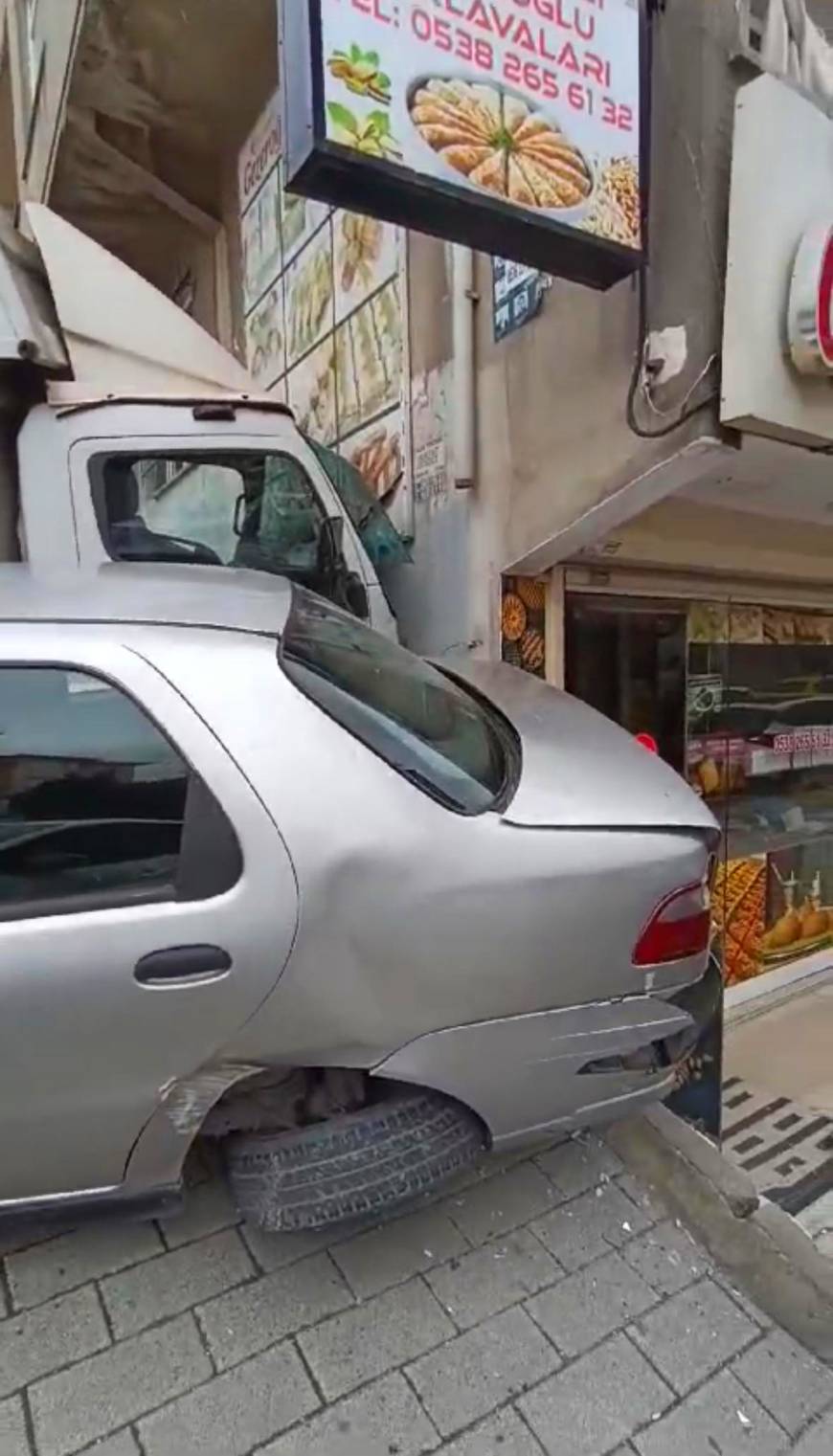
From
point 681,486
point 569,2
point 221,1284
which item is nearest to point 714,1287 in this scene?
point 221,1284

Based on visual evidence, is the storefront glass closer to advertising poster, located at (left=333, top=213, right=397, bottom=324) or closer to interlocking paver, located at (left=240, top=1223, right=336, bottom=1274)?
advertising poster, located at (left=333, top=213, right=397, bottom=324)

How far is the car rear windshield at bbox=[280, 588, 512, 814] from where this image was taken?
192 cm

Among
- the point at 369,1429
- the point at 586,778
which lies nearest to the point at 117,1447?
the point at 369,1429

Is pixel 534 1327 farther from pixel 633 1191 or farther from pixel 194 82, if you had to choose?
pixel 194 82

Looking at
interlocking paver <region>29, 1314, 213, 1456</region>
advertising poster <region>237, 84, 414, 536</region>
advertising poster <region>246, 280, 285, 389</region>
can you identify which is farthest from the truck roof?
interlocking paver <region>29, 1314, 213, 1456</region>

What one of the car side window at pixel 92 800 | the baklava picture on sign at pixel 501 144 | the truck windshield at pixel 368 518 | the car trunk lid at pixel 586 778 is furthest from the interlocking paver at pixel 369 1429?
the truck windshield at pixel 368 518

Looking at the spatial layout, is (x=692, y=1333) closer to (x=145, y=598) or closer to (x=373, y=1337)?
(x=373, y=1337)

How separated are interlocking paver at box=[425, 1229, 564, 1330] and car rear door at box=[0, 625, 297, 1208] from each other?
0.95 m

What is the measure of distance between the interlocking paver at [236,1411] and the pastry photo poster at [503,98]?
315 centimetres

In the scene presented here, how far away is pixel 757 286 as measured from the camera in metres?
2.93

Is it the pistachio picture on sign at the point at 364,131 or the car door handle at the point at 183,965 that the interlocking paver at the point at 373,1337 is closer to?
the car door handle at the point at 183,965

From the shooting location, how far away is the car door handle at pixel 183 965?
1735 millimetres

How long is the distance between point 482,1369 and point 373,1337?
0.86 ft

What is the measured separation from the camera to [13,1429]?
1749 millimetres
